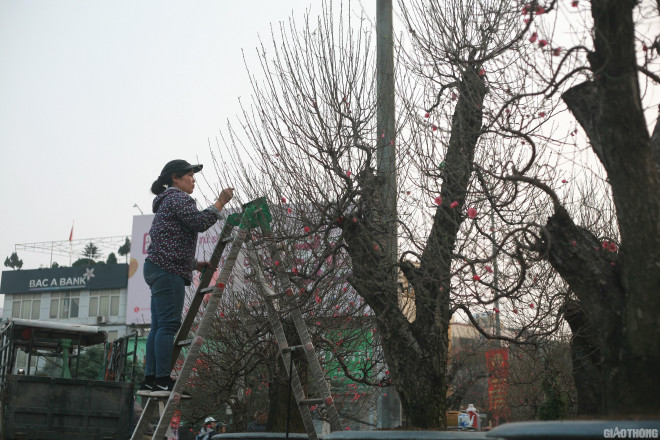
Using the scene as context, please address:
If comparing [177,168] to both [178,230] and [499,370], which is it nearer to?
[178,230]

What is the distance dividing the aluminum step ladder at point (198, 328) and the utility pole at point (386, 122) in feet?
4.40

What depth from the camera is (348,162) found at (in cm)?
663

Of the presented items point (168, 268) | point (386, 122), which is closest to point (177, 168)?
point (168, 268)

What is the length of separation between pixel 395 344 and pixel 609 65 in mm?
3333

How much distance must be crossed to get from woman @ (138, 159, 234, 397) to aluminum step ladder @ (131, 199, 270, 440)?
0.41 feet

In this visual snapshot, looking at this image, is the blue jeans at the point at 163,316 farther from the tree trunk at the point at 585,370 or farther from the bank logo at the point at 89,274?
the bank logo at the point at 89,274

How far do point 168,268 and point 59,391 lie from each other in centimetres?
573

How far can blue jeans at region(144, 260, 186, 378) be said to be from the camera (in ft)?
16.7

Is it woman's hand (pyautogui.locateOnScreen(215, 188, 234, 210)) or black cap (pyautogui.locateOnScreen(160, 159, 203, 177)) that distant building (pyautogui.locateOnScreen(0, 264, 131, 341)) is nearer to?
black cap (pyautogui.locateOnScreen(160, 159, 203, 177))

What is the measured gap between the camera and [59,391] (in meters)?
9.84

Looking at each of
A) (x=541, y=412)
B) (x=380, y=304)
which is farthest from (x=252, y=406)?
(x=380, y=304)

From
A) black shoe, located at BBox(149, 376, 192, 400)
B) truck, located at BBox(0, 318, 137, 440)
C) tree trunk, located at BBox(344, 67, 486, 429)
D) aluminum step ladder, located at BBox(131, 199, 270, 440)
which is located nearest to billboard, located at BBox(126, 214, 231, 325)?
truck, located at BBox(0, 318, 137, 440)

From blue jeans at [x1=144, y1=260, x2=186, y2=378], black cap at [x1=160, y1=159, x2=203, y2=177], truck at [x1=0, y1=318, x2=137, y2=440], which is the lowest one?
truck at [x1=0, y1=318, x2=137, y2=440]

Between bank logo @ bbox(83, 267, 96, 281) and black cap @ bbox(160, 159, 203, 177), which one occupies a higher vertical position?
bank logo @ bbox(83, 267, 96, 281)
